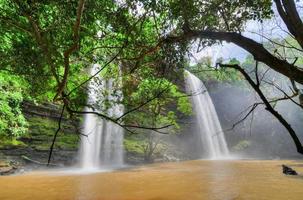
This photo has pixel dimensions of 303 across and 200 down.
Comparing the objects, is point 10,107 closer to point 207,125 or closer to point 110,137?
point 110,137

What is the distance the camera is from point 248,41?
2.87 m

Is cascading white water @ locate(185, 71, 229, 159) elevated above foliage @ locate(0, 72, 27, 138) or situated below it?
above

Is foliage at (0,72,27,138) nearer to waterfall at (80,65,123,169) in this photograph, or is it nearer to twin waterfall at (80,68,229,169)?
twin waterfall at (80,68,229,169)

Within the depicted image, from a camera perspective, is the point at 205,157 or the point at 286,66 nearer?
the point at 286,66

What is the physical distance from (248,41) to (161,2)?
2.85 metres

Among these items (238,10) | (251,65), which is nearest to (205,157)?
(251,65)

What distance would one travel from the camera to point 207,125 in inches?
1044

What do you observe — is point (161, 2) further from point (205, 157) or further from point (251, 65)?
point (251, 65)

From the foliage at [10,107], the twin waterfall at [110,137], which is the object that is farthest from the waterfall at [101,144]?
the foliage at [10,107]

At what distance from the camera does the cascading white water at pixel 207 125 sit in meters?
26.1

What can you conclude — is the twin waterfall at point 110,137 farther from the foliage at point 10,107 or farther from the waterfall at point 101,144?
the foliage at point 10,107

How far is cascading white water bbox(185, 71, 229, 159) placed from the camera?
26125 mm

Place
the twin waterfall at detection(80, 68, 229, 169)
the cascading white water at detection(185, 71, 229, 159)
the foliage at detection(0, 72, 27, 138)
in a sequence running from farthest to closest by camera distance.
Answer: the cascading white water at detection(185, 71, 229, 159) < the twin waterfall at detection(80, 68, 229, 169) < the foliage at detection(0, 72, 27, 138)

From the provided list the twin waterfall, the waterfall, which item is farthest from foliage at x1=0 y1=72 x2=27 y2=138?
the waterfall
